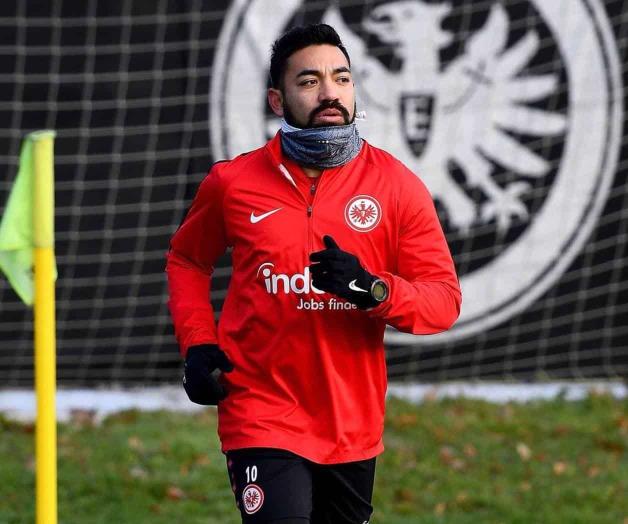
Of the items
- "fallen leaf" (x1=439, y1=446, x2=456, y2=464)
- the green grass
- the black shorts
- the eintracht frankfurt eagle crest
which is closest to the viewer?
the black shorts

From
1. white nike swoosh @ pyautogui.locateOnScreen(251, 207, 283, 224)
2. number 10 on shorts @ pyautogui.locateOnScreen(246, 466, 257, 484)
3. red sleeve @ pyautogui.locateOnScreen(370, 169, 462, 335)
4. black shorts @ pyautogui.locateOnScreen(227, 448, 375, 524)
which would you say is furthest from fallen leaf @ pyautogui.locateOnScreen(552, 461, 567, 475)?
white nike swoosh @ pyautogui.locateOnScreen(251, 207, 283, 224)

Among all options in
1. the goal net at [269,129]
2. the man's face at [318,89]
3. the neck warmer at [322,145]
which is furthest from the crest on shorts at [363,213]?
the goal net at [269,129]

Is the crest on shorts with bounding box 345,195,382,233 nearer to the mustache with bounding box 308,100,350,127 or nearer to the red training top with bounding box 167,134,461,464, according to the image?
the red training top with bounding box 167,134,461,464

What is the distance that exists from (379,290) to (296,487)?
62cm

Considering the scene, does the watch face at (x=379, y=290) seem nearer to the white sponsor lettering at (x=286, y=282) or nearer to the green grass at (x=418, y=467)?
the white sponsor lettering at (x=286, y=282)

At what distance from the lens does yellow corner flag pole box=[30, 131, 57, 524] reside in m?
3.71

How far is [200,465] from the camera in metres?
6.62

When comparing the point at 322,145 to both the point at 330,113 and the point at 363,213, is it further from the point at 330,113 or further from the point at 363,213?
the point at 363,213

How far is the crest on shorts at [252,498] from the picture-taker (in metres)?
3.87

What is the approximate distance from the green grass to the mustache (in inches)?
99.7

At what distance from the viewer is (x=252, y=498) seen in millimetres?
3881

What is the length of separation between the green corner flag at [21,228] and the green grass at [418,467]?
228 centimetres

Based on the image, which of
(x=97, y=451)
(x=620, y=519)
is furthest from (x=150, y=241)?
(x=620, y=519)

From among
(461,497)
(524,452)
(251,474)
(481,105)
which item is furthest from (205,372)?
(481,105)
